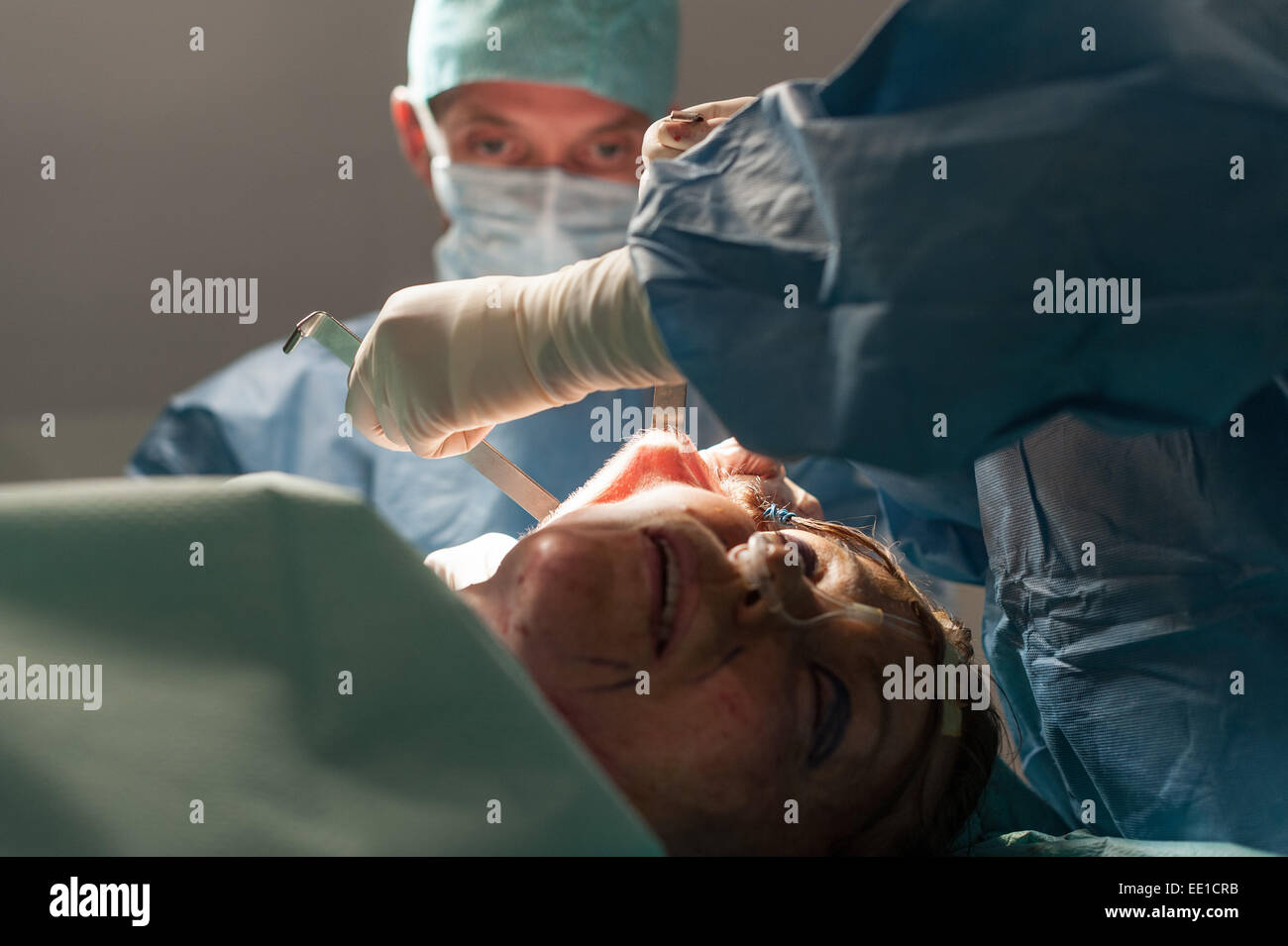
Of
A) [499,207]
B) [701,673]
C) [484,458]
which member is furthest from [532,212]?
[701,673]

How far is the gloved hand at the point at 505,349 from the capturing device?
0.91m

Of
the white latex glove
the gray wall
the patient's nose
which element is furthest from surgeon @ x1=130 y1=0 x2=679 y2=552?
the patient's nose

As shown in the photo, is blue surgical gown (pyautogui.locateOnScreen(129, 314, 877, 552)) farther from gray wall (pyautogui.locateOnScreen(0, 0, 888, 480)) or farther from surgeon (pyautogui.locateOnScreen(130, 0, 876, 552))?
gray wall (pyautogui.locateOnScreen(0, 0, 888, 480))

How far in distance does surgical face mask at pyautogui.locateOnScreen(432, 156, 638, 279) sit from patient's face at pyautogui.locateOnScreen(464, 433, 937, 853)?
4.53ft

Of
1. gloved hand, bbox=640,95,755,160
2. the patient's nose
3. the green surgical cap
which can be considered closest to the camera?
gloved hand, bbox=640,95,755,160

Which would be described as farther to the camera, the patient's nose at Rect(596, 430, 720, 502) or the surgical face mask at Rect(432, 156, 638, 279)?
the surgical face mask at Rect(432, 156, 638, 279)

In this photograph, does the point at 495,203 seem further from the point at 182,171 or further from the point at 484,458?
the point at 484,458

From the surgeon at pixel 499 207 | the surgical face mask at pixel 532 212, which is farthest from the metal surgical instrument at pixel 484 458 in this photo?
the surgical face mask at pixel 532 212

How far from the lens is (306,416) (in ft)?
7.63

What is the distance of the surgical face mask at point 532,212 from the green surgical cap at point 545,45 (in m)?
0.18

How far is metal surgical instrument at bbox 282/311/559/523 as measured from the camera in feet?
3.82

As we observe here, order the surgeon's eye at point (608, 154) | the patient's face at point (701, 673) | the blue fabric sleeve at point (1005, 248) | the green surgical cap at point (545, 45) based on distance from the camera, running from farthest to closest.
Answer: the surgeon's eye at point (608, 154)
the green surgical cap at point (545, 45)
the patient's face at point (701, 673)
the blue fabric sleeve at point (1005, 248)

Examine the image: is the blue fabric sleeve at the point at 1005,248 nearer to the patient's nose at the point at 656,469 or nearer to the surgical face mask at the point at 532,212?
the patient's nose at the point at 656,469
